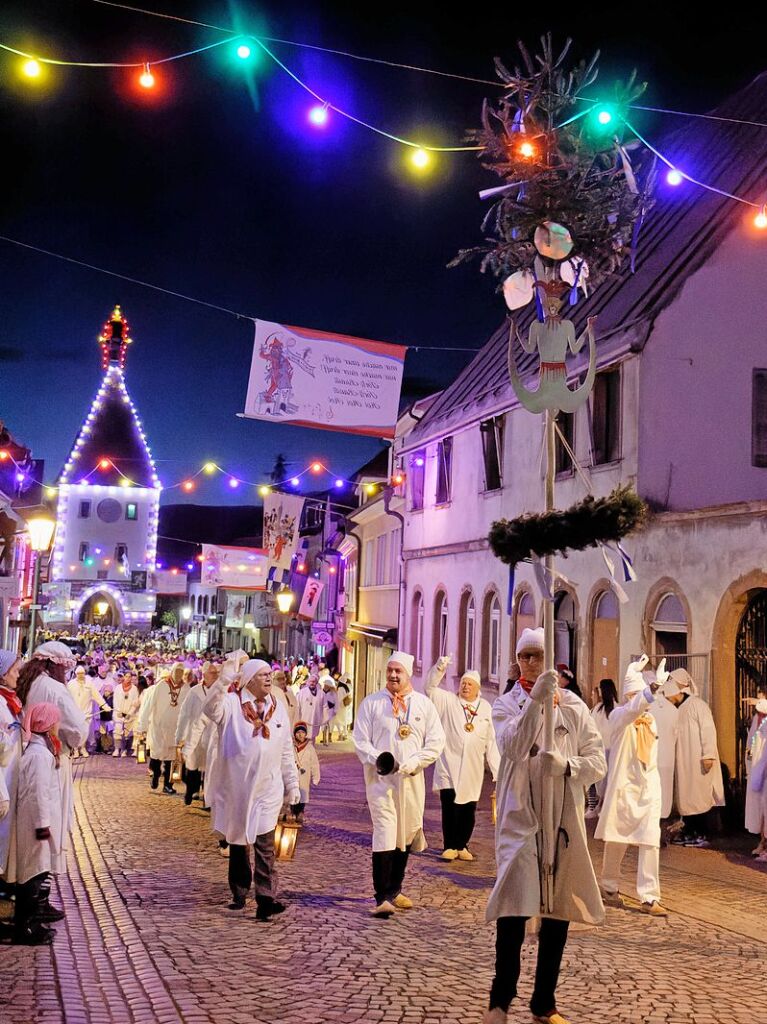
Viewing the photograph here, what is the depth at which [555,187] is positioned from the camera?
24.1 ft

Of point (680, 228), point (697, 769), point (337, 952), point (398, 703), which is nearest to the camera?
point (337, 952)

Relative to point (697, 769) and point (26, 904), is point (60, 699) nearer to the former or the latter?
point (26, 904)

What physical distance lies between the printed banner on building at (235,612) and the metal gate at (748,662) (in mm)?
70615

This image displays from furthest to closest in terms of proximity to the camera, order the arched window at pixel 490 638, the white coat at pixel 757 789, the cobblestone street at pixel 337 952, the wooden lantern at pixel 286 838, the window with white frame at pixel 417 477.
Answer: the window with white frame at pixel 417 477
the arched window at pixel 490 638
the white coat at pixel 757 789
the wooden lantern at pixel 286 838
the cobblestone street at pixel 337 952

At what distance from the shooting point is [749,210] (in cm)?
1720

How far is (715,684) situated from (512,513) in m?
8.84

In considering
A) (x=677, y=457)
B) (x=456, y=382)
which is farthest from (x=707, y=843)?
(x=456, y=382)

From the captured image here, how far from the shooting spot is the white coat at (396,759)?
8961 millimetres

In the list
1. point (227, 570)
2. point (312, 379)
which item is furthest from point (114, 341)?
point (312, 379)

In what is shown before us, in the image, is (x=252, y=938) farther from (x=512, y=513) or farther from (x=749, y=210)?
(x=512, y=513)

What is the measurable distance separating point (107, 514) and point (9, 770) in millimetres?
79850

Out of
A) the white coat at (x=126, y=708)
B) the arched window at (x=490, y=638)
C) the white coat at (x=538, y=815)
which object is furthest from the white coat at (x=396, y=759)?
the white coat at (x=126, y=708)

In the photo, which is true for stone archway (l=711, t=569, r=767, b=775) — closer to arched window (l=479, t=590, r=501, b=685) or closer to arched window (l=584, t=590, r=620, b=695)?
arched window (l=584, t=590, r=620, b=695)

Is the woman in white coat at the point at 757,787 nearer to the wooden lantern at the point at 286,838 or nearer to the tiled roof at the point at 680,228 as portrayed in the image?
the wooden lantern at the point at 286,838
